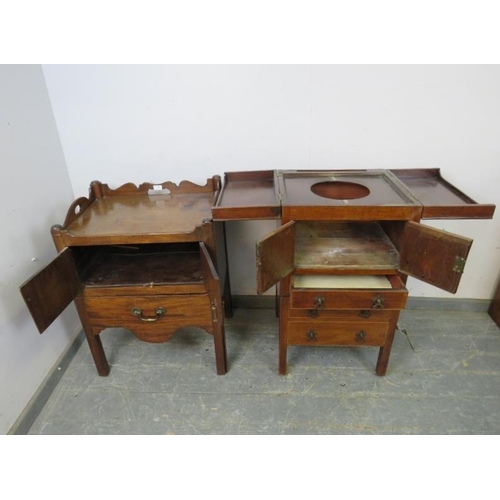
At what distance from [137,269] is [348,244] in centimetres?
86

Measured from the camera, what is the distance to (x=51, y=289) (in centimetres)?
108

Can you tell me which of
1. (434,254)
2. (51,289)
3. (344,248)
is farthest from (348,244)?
(51,289)

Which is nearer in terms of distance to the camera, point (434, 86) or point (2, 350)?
point (2, 350)

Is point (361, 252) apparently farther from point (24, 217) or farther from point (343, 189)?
point (24, 217)

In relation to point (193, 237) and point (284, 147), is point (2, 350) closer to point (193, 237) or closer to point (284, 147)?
point (193, 237)

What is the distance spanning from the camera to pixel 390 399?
131 centimetres

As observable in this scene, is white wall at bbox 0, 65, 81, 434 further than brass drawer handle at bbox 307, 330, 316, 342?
No

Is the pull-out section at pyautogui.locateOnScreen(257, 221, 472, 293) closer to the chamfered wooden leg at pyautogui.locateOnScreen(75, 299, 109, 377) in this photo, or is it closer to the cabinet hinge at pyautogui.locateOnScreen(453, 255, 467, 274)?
the cabinet hinge at pyautogui.locateOnScreen(453, 255, 467, 274)

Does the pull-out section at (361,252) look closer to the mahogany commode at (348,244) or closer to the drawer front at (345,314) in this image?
the mahogany commode at (348,244)

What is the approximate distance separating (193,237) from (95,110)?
0.80 metres

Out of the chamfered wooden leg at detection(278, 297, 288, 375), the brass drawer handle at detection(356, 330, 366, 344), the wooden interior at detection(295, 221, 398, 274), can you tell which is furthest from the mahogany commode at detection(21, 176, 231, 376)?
the brass drawer handle at detection(356, 330, 366, 344)

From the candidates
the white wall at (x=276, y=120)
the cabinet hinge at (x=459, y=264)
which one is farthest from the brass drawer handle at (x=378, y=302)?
the white wall at (x=276, y=120)

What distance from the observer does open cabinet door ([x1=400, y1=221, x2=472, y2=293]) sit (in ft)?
3.13
